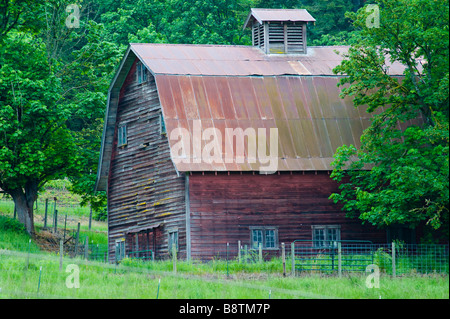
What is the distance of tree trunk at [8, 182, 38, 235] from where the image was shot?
4281cm

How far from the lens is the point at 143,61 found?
3597 centimetres

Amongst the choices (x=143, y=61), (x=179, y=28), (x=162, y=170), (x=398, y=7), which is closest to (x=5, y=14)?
(x=143, y=61)

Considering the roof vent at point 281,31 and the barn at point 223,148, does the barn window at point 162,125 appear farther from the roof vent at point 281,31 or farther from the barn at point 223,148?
the roof vent at point 281,31

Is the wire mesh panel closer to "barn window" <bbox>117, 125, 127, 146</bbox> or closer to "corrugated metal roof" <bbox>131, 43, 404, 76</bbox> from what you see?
"corrugated metal roof" <bbox>131, 43, 404, 76</bbox>

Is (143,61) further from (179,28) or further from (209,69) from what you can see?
(179,28)

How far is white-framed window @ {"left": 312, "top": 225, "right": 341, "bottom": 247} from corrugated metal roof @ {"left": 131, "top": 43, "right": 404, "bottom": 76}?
6.73 meters

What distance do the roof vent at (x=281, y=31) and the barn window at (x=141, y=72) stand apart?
19.7 ft

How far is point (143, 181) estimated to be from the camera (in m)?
36.8

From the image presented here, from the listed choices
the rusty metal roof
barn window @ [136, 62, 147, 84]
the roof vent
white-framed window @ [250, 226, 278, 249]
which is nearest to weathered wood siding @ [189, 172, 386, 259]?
white-framed window @ [250, 226, 278, 249]

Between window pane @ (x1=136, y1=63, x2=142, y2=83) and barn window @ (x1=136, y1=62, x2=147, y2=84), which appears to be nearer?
barn window @ (x1=136, y1=62, x2=147, y2=84)

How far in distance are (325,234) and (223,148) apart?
208 inches

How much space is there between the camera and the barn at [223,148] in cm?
3384

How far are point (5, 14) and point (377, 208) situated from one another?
21.0 meters

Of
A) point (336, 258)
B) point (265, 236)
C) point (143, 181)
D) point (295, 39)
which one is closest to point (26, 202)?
point (143, 181)
